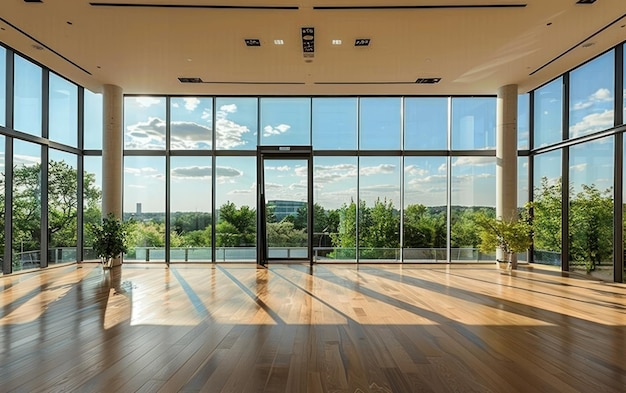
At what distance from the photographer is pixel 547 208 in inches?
399

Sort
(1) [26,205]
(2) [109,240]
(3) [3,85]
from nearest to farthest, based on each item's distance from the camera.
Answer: (3) [3,85] < (1) [26,205] < (2) [109,240]

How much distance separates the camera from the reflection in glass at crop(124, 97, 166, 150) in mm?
11008

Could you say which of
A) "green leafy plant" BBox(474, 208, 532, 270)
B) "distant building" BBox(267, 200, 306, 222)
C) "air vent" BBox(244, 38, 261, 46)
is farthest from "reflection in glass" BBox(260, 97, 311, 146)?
"green leafy plant" BBox(474, 208, 532, 270)

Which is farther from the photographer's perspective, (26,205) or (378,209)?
(378,209)

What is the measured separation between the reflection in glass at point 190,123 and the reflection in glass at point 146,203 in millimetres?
751

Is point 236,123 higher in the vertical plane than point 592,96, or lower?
lower

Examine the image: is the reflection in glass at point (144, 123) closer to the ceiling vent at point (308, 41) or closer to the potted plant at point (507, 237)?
the ceiling vent at point (308, 41)

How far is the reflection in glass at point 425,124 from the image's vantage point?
1112 cm

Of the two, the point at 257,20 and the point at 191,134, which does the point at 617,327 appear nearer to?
the point at 257,20

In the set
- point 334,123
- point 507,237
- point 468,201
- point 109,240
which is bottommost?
point 109,240

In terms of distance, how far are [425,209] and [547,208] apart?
298 cm

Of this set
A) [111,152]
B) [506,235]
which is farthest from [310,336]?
[111,152]

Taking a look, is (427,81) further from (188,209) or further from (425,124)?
(188,209)

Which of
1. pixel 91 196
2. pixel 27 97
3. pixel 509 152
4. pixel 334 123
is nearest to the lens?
pixel 27 97
